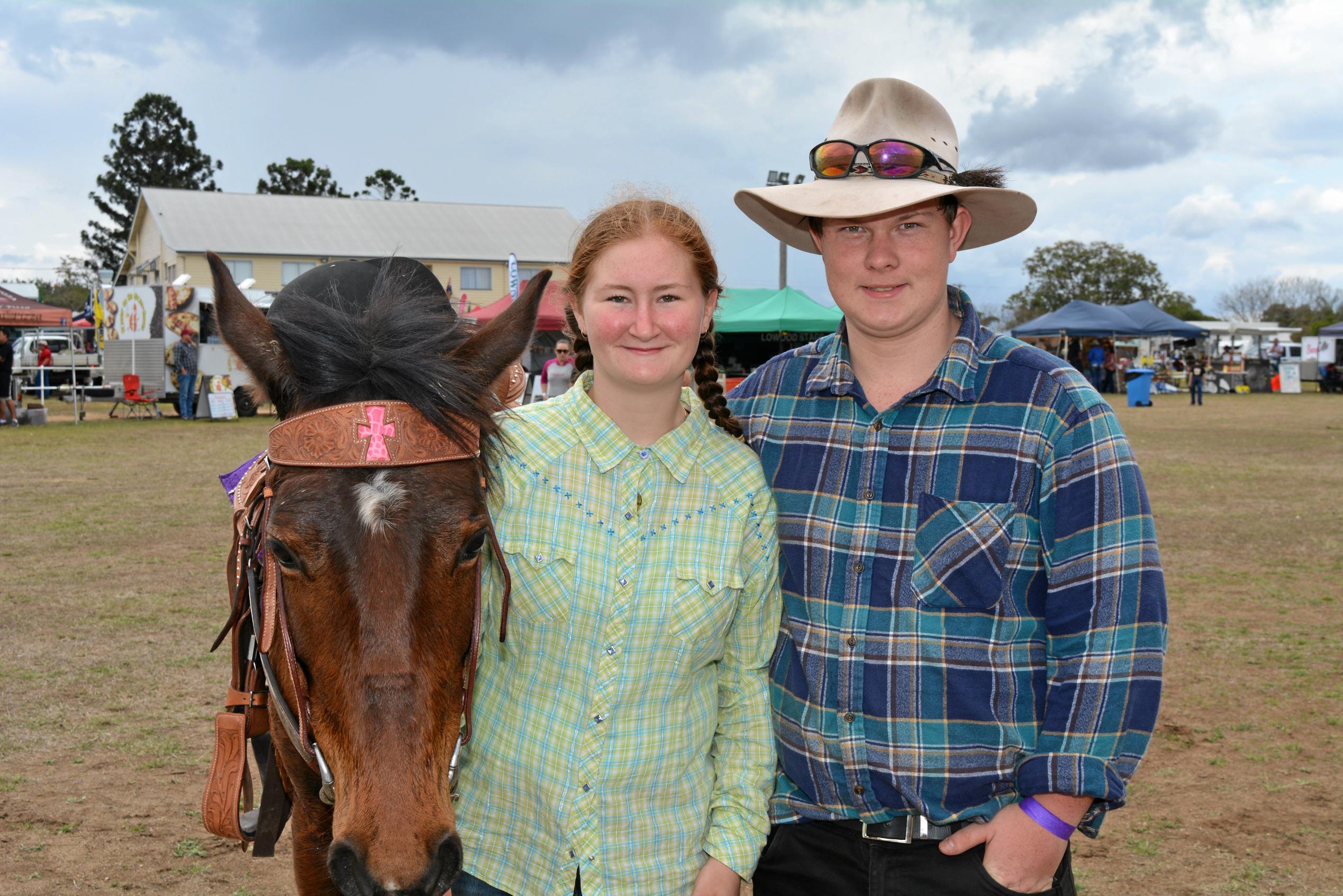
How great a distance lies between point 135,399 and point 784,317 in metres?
16.2

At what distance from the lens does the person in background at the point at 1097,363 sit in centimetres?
3872

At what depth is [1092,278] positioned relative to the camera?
225 ft

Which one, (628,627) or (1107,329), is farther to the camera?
(1107,329)

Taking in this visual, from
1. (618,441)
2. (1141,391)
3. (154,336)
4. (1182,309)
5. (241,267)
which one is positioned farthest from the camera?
(1182,309)

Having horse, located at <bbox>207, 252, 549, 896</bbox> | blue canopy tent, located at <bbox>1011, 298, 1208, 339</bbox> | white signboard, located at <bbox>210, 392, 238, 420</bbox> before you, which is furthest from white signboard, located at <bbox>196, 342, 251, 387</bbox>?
blue canopy tent, located at <bbox>1011, 298, 1208, 339</bbox>

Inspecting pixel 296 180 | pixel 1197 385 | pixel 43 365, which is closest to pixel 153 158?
pixel 296 180

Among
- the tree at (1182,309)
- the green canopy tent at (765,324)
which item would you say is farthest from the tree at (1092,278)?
the green canopy tent at (765,324)

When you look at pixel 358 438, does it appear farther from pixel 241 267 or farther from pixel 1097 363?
pixel 241 267

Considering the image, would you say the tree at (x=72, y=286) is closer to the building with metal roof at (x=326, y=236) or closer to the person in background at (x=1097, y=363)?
the building with metal roof at (x=326, y=236)

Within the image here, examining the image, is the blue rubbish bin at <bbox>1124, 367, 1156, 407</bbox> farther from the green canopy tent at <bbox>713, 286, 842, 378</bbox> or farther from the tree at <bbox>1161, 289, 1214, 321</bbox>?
the tree at <bbox>1161, 289, 1214, 321</bbox>

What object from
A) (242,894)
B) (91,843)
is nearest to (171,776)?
(91,843)

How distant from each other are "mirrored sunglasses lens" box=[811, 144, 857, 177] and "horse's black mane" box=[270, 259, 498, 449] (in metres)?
0.99

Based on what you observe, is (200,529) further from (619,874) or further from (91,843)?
(619,874)

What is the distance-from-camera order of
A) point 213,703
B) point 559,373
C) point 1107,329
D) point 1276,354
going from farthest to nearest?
point 1276,354
point 1107,329
point 559,373
point 213,703
